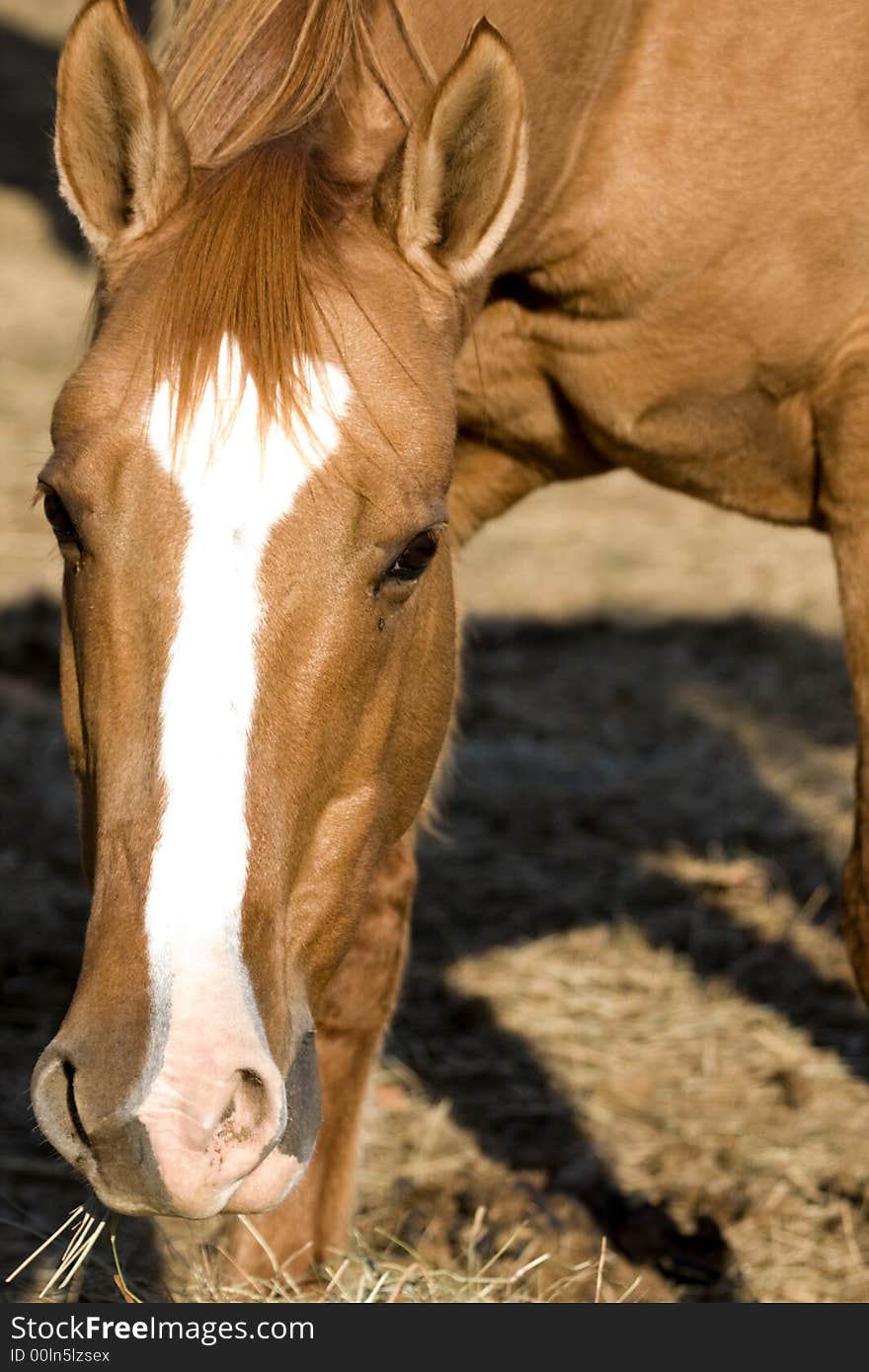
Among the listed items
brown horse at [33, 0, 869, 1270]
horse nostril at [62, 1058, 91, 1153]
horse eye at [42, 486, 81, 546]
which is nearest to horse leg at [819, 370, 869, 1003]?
brown horse at [33, 0, 869, 1270]

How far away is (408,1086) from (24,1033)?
0.93m

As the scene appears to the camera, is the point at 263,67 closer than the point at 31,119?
Yes

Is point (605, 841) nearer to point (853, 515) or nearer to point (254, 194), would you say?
point (853, 515)

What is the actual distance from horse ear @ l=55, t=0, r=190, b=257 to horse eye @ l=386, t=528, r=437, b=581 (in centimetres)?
60

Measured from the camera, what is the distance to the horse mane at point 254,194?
87.6 inches

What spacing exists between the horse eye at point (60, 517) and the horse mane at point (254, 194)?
0.22 m

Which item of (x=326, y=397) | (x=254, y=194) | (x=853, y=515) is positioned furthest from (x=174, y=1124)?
(x=853, y=515)

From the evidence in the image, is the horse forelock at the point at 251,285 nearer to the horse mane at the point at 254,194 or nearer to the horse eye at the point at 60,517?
the horse mane at the point at 254,194

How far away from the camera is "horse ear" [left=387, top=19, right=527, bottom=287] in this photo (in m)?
2.36

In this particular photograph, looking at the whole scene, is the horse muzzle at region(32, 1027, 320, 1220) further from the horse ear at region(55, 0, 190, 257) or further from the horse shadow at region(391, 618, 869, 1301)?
the horse shadow at region(391, 618, 869, 1301)

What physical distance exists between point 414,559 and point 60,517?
48 centimetres

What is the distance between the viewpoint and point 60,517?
228 centimetres

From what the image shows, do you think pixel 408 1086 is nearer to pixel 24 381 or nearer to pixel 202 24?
pixel 202 24

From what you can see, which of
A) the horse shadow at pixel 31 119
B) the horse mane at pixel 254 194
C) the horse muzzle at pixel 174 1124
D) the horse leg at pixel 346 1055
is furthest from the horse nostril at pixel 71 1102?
the horse shadow at pixel 31 119
